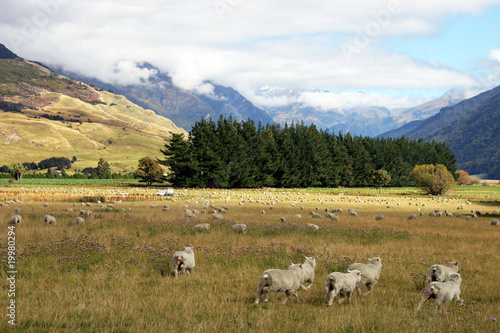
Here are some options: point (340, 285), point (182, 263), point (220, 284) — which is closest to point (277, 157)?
point (182, 263)

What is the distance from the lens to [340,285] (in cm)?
883

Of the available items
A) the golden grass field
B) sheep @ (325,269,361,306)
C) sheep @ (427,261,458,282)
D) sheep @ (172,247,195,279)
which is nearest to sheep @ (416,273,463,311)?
the golden grass field

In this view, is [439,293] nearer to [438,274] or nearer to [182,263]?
[438,274]

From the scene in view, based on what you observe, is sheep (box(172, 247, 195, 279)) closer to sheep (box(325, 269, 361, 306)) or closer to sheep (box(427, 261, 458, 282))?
sheep (box(325, 269, 361, 306))

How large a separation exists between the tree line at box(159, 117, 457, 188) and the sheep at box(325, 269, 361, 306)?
236 ft

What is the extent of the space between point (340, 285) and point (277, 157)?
87.1 m

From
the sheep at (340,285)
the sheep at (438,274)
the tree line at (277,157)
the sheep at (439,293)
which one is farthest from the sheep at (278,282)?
the tree line at (277,157)

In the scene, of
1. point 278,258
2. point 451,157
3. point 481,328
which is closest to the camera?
point 481,328

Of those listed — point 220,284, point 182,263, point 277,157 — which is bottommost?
point 220,284

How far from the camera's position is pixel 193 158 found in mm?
83125

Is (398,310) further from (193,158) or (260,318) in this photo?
(193,158)

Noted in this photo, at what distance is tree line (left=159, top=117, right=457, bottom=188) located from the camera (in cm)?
8338

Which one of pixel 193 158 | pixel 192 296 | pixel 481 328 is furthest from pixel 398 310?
pixel 193 158

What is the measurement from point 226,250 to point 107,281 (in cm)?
523
